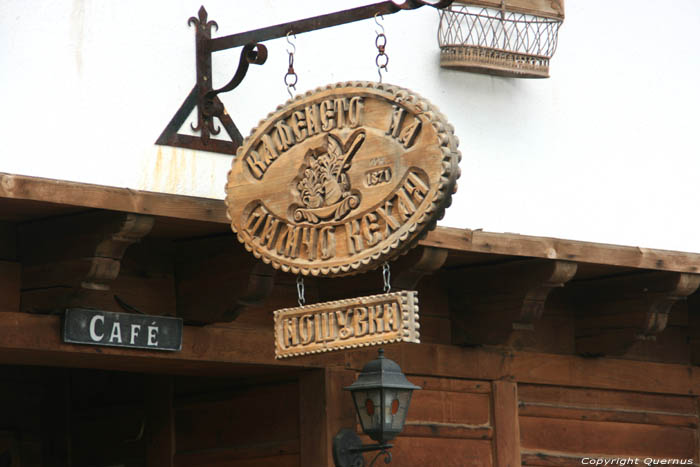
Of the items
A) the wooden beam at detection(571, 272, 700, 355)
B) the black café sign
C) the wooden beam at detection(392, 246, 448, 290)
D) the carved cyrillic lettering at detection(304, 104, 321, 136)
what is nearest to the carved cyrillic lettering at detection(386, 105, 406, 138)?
the carved cyrillic lettering at detection(304, 104, 321, 136)

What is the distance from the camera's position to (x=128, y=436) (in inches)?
277

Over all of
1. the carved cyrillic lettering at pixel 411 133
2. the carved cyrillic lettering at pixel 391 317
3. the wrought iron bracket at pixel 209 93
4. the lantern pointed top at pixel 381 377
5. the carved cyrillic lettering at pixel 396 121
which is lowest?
the lantern pointed top at pixel 381 377

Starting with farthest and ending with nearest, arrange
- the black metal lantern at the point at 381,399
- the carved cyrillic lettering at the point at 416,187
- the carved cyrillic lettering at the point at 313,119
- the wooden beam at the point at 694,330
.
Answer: the wooden beam at the point at 694,330 < the black metal lantern at the point at 381,399 < the carved cyrillic lettering at the point at 313,119 < the carved cyrillic lettering at the point at 416,187

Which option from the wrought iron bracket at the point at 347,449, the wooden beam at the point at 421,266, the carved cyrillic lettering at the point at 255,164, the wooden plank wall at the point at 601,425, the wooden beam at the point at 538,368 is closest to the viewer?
the carved cyrillic lettering at the point at 255,164

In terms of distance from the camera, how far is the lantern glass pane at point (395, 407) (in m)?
5.75

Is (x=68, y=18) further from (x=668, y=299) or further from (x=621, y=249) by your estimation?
(x=668, y=299)

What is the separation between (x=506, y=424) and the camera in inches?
269

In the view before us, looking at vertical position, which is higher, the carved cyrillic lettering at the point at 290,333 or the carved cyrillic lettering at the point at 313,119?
the carved cyrillic lettering at the point at 313,119

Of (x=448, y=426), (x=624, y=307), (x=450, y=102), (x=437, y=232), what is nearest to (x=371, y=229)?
A: (x=437, y=232)

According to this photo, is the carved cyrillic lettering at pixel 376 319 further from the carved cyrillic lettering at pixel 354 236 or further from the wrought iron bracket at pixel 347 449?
the wrought iron bracket at pixel 347 449

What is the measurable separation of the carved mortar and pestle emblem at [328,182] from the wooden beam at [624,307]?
2335mm

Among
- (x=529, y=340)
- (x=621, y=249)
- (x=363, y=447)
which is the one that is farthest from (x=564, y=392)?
(x=363, y=447)

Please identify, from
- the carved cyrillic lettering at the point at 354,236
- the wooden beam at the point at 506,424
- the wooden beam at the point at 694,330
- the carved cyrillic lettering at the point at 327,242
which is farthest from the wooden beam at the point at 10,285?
the wooden beam at the point at 694,330

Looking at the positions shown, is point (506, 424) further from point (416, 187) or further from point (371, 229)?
point (416, 187)
